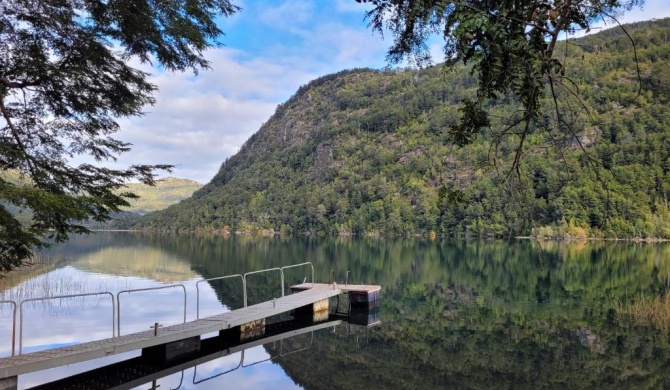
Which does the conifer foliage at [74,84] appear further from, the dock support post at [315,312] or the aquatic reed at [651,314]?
the aquatic reed at [651,314]

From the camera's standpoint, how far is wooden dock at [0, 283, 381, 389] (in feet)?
28.7

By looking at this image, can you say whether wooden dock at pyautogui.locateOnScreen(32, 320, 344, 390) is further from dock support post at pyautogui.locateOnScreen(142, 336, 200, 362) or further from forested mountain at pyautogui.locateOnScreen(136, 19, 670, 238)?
forested mountain at pyautogui.locateOnScreen(136, 19, 670, 238)

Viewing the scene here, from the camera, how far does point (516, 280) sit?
2950 cm

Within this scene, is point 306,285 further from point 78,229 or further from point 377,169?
point 377,169

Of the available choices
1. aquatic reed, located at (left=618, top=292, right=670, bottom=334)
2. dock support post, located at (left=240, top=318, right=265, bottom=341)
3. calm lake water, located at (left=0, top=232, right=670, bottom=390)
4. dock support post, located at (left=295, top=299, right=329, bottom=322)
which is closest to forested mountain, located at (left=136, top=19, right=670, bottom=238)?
calm lake water, located at (left=0, top=232, right=670, bottom=390)

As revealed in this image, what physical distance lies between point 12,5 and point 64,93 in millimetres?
1442

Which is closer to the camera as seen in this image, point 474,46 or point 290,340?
point 474,46

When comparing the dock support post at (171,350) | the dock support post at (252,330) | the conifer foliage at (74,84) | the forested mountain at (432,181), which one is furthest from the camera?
the forested mountain at (432,181)

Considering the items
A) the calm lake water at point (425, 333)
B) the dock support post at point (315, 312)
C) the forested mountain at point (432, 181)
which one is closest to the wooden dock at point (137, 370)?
the calm lake water at point (425, 333)

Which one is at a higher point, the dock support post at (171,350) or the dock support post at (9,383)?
the dock support post at (9,383)

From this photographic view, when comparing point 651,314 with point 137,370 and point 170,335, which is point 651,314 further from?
point 137,370

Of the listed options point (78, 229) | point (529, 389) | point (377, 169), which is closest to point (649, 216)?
point (377, 169)

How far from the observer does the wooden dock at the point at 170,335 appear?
8.75 metres

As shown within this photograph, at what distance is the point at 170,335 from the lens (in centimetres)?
1176
